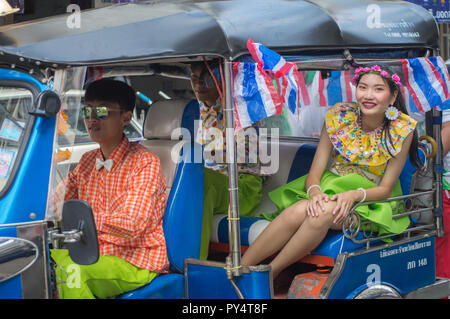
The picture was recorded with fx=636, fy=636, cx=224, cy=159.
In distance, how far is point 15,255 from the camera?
7.95 feet

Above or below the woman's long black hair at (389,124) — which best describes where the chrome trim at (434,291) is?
below

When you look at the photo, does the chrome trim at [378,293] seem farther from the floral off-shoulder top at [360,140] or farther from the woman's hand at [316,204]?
the floral off-shoulder top at [360,140]

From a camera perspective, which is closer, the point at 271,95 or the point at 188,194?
the point at 271,95

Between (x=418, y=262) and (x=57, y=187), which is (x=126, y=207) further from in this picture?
(x=418, y=262)

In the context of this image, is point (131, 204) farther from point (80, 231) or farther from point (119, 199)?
point (80, 231)

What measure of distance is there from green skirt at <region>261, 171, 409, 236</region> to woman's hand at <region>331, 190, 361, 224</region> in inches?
3.6

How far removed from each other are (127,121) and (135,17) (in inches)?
23.0

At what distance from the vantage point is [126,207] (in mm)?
2969

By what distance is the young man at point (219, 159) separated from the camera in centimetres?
385

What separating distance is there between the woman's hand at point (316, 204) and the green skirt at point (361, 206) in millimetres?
166

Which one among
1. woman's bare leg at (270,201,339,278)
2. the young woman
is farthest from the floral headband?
woman's bare leg at (270,201,339,278)

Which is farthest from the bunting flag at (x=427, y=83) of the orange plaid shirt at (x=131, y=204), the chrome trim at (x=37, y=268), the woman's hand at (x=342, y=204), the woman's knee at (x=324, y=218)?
the chrome trim at (x=37, y=268)

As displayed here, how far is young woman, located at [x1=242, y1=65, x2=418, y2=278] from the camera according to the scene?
333cm
